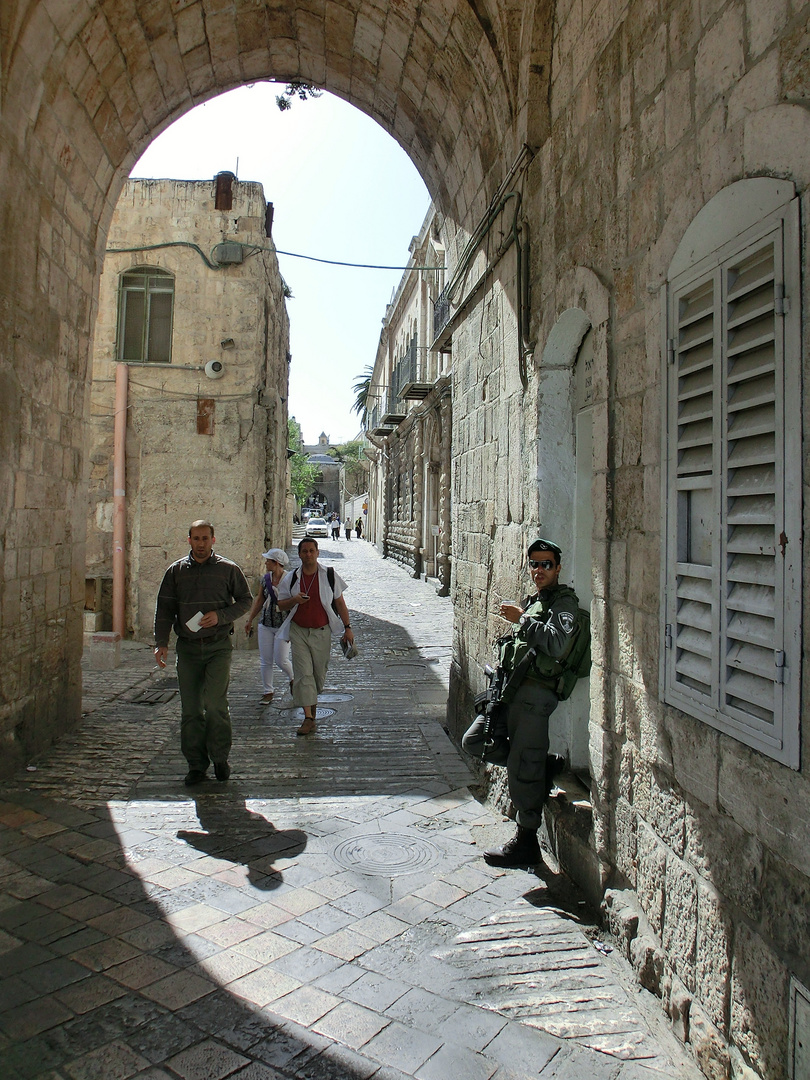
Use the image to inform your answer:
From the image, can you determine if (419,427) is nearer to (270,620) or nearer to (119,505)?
(119,505)

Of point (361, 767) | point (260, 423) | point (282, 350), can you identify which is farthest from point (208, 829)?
point (282, 350)

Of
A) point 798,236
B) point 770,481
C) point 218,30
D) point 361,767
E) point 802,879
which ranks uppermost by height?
point 218,30

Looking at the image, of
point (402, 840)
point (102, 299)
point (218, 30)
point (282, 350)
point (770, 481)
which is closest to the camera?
point (770, 481)

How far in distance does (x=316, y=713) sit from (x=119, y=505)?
515 cm

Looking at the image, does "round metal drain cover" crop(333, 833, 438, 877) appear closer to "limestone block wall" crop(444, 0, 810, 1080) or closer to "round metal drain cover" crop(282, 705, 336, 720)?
"limestone block wall" crop(444, 0, 810, 1080)

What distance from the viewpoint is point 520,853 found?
12.6 feet

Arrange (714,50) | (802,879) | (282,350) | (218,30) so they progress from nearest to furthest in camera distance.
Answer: (802,879) < (714,50) < (218,30) < (282,350)

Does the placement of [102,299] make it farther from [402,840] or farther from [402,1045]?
[402,1045]

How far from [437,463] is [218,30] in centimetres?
1304

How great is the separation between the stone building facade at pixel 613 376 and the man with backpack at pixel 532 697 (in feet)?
0.58

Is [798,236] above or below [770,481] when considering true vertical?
above

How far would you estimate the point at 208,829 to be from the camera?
170 inches

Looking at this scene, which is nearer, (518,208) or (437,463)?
(518,208)

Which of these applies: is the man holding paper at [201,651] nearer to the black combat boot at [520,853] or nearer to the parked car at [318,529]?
the black combat boot at [520,853]
